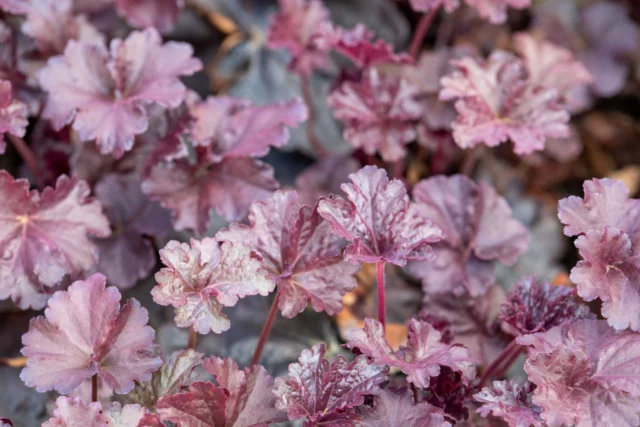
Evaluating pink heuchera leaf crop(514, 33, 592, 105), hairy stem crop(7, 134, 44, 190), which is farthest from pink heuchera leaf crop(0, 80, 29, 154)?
pink heuchera leaf crop(514, 33, 592, 105)

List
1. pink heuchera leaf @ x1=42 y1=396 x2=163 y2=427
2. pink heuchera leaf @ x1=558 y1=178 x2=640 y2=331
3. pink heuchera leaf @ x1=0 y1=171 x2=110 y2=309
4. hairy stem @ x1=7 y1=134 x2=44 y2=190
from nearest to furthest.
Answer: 1. pink heuchera leaf @ x1=42 y1=396 x2=163 y2=427
2. pink heuchera leaf @ x1=558 y1=178 x2=640 y2=331
3. pink heuchera leaf @ x1=0 y1=171 x2=110 y2=309
4. hairy stem @ x1=7 y1=134 x2=44 y2=190

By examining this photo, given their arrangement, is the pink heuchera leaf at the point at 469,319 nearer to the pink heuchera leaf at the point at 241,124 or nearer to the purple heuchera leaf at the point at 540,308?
the purple heuchera leaf at the point at 540,308

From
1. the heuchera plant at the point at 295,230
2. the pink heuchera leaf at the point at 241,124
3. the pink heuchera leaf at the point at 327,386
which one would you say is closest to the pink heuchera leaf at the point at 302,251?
the heuchera plant at the point at 295,230

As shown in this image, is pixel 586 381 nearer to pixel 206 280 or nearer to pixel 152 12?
pixel 206 280

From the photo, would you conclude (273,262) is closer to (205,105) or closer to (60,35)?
(205,105)

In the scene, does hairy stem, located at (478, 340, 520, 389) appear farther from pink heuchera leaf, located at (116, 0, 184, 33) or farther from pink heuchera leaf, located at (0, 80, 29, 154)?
pink heuchera leaf, located at (116, 0, 184, 33)

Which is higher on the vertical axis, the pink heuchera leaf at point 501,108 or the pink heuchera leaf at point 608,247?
the pink heuchera leaf at point 501,108

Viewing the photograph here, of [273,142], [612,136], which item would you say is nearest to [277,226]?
[273,142]

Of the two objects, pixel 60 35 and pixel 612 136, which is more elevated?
pixel 60 35
